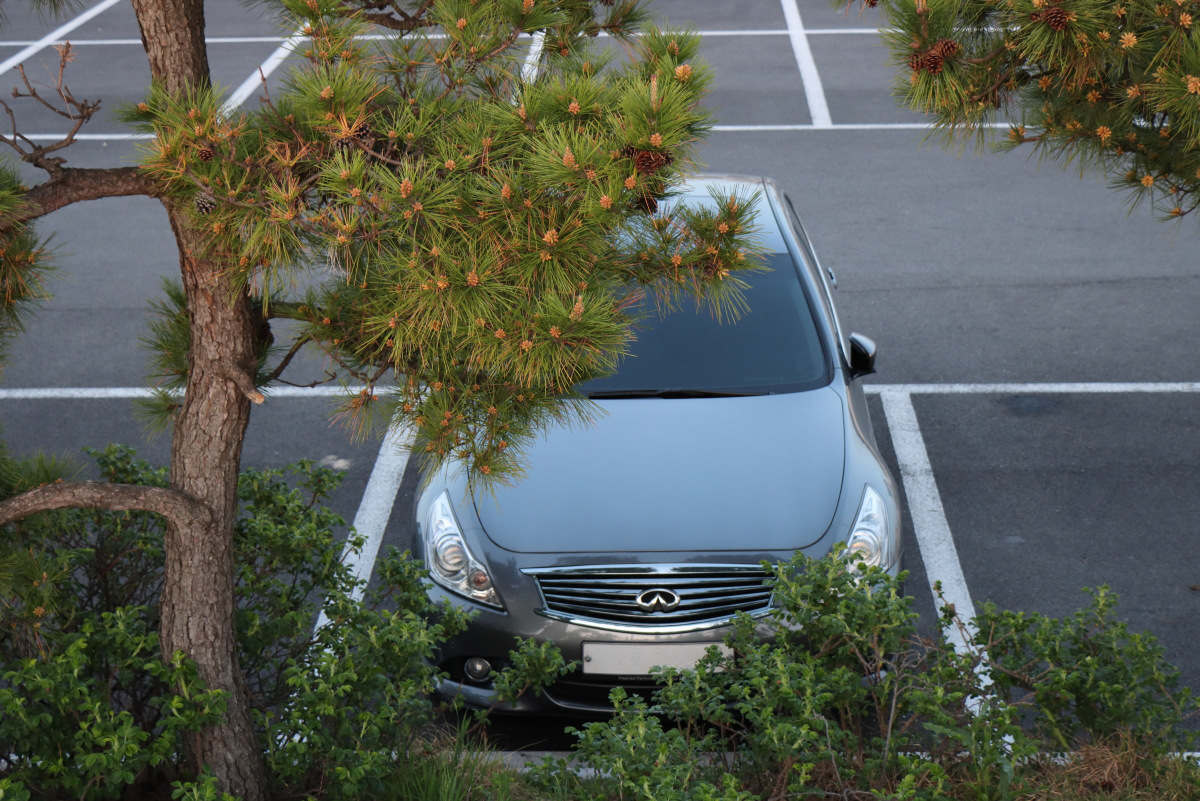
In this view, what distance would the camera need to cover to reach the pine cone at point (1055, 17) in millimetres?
2221

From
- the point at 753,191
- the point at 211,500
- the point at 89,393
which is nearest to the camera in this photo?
the point at 211,500

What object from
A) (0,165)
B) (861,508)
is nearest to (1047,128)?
(861,508)

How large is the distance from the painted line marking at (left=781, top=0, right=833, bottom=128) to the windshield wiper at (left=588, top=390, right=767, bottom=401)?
7557mm

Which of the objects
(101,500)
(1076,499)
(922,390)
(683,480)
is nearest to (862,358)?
(683,480)

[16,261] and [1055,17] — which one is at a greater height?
[1055,17]

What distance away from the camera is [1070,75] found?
258 centimetres

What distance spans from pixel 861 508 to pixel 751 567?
1.78 ft

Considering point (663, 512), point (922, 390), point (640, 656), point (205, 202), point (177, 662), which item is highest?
point (205, 202)

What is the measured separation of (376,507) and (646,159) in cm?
396

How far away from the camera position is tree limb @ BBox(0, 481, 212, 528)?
2.63 metres

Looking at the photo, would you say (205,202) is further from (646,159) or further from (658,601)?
(658,601)

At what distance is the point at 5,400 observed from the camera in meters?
6.72

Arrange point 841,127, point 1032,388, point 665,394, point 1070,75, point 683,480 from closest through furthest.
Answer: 1. point 1070,75
2. point 683,480
3. point 665,394
4. point 1032,388
5. point 841,127

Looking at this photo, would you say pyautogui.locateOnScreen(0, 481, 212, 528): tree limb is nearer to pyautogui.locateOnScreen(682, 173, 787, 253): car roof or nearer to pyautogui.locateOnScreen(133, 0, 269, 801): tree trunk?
pyautogui.locateOnScreen(133, 0, 269, 801): tree trunk
